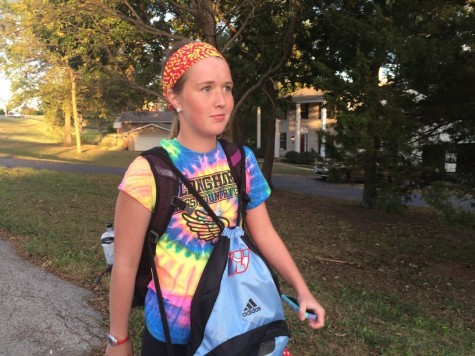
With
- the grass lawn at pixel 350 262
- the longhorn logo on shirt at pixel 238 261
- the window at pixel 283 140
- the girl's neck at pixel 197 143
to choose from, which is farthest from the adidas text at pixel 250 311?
the window at pixel 283 140

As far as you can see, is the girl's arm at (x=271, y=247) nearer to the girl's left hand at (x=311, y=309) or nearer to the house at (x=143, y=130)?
the girl's left hand at (x=311, y=309)

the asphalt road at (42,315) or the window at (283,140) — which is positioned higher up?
the window at (283,140)

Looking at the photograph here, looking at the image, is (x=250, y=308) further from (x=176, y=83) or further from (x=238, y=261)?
(x=176, y=83)

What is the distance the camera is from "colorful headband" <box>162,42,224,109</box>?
1593 millimetres

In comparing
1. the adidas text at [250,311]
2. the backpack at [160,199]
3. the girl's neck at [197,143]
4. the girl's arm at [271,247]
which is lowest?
the adidas text at [250,311]

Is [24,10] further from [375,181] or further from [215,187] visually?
[215,187]

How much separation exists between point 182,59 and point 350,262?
606 cm

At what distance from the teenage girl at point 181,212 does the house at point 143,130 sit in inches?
1949

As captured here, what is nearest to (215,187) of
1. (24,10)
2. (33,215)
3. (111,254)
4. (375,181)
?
(111,254)

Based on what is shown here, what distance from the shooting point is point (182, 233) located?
1538 mm

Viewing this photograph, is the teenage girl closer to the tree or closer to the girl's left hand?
the girl's left hand

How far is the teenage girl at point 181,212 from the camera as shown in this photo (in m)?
1.51

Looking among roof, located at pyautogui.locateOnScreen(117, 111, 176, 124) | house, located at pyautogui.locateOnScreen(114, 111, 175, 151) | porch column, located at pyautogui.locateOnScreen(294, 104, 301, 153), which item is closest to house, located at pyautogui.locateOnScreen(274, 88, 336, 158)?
porch column, located at pyautogui.locateOnScreen(294, 104, 301, 153)

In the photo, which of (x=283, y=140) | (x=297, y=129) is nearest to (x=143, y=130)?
(x=283, y=140)
